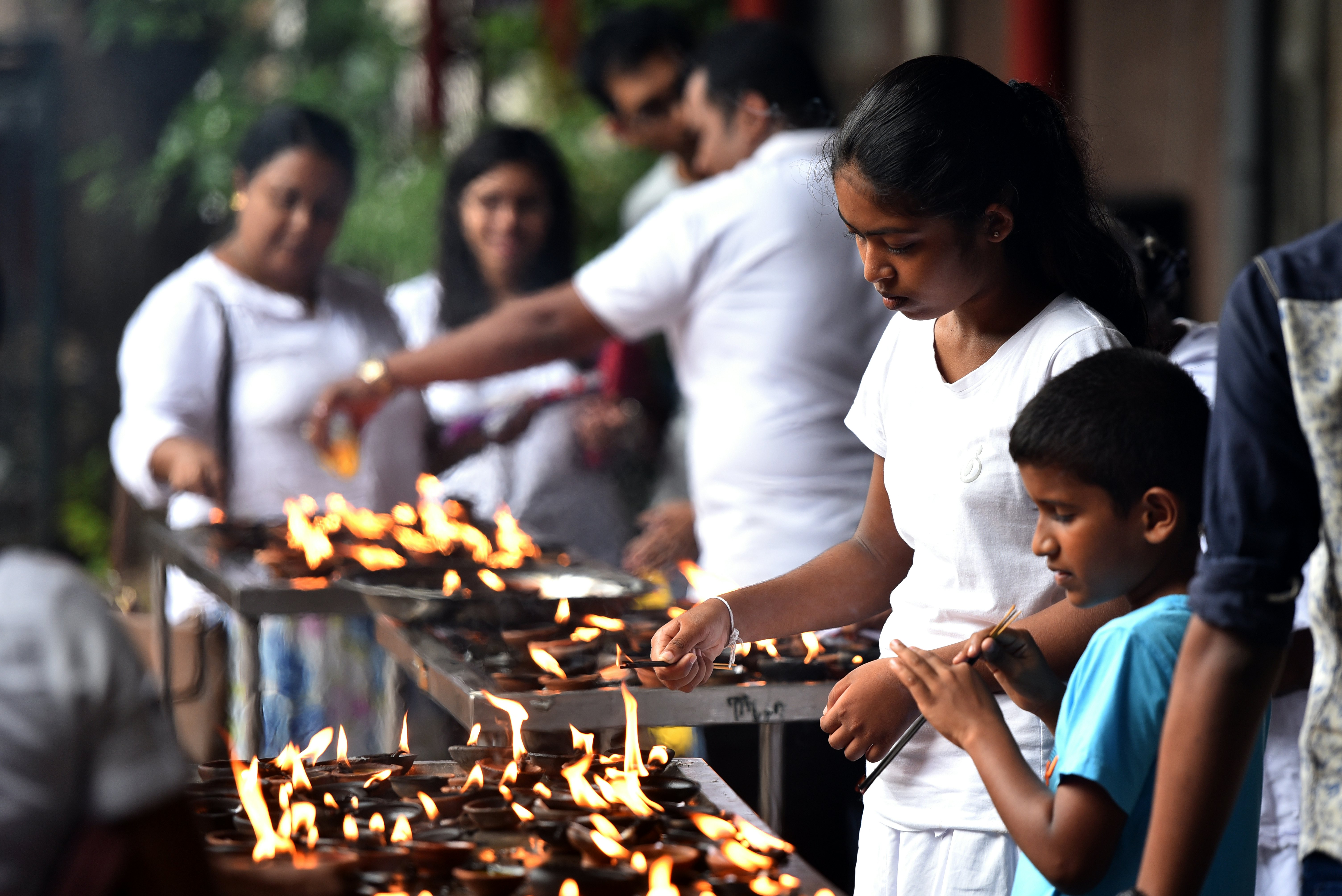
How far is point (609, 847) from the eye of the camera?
1.71 m

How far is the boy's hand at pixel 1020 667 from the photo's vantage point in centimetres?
184

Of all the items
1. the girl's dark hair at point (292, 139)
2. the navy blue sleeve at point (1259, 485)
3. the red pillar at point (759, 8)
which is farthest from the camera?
the red pillar at point (759, 8)

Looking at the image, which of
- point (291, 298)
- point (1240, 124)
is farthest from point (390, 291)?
point (1240, 124)

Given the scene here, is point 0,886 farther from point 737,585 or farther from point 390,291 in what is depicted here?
point 390,291

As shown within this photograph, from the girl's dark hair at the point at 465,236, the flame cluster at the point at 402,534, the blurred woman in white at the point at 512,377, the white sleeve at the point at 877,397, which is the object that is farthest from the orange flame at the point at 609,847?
the girl's dark hair at the point at 465,236

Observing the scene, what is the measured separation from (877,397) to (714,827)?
796 mm

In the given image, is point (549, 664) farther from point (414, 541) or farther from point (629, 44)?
point (629, 44)

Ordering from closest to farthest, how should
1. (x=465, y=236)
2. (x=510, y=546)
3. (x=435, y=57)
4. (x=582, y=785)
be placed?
1. (x=582, y=785)
2. (x=510, y=546)
3. (x=465, y=236)
4. (x=435, y=57)

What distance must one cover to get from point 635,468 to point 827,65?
5638mm

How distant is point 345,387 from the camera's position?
13.3 feet

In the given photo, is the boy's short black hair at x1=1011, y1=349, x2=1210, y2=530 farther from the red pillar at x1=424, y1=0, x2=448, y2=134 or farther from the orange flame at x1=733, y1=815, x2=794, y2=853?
the red pillar at x1=424, y1=0, x2=448, y2=134

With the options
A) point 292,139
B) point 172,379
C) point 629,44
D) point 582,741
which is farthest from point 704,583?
point 292,139

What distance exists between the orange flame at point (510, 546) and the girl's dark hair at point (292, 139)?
1343mm

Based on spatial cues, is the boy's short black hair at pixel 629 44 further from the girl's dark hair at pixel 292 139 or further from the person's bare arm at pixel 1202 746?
the person's bare arm at pixel 1202 746
